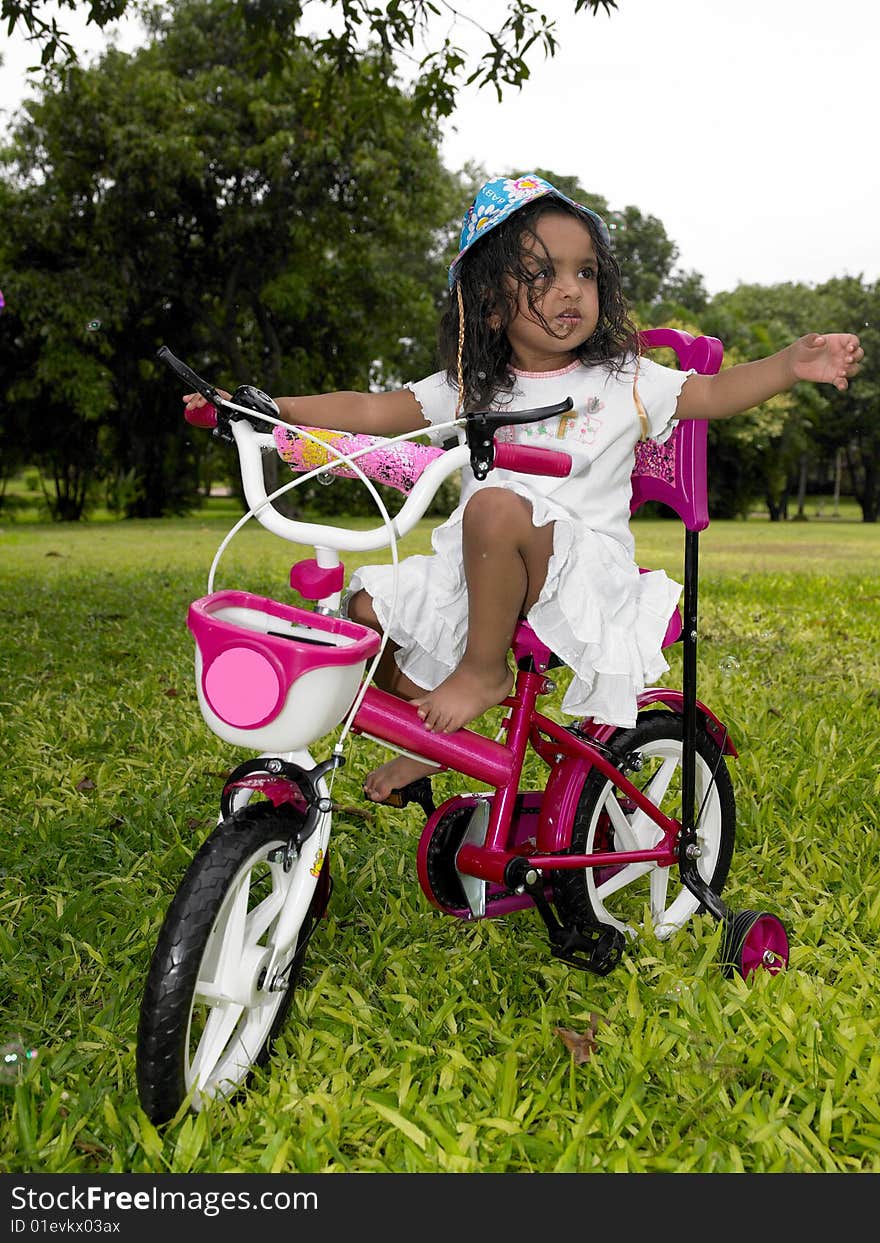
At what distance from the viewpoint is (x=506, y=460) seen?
1727 millimetres

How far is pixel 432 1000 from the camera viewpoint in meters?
2.22

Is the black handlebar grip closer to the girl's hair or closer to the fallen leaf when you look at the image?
the girl's hair

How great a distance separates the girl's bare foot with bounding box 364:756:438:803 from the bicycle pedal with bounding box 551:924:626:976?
17.8 inches

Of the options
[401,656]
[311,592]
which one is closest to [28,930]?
[401,656]

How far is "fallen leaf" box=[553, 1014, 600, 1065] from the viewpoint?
203 cm

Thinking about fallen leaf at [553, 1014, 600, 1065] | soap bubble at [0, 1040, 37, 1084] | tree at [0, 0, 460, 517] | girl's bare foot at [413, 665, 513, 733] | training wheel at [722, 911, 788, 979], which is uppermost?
tree at [0, 0, 460, 517]

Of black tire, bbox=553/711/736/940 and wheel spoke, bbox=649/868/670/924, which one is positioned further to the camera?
wheel spoke, bbox=649/868/670/924

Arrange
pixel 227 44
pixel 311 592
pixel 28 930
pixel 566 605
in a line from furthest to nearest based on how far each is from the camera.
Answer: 1. pixel 227 44
2. pixel 28 930
3. pixel 566 605
4. pixel 311 592

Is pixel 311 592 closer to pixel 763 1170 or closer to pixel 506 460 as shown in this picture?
pixel 506 460

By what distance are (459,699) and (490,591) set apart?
0.21 metres

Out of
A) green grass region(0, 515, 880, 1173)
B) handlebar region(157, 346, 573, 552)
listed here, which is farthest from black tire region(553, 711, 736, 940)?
handlebar region(157, 346, 573, 552)

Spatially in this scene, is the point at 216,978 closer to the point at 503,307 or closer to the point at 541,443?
the point at 541,443

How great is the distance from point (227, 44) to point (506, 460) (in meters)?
20.2

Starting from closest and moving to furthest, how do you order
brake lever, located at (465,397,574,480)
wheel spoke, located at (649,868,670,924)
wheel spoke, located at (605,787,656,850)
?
brake lever, located at (465,397,574,480) < wheel spoke, located at (605,787,656,850) < wheel spoke, located at (649,868,670,924)
